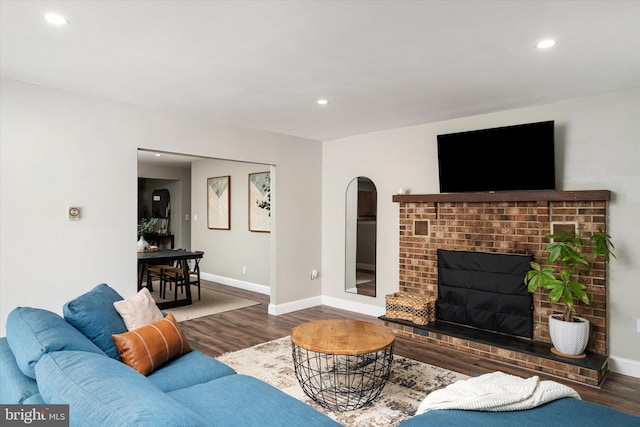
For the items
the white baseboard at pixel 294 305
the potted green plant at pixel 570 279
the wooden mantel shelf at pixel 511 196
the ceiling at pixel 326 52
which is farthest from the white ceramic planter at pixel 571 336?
the white baseboard at pixel 294 305

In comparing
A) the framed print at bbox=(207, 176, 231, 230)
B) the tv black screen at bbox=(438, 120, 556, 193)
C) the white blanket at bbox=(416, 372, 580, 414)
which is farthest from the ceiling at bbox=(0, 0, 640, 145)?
the framed print at bbox=(207, 176, 231, 230)

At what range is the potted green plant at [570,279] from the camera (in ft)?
10.9

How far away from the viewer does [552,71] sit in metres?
2.95

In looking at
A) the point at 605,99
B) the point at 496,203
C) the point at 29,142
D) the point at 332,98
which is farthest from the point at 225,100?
the point at 605,99

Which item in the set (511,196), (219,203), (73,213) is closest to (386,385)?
(511,196)

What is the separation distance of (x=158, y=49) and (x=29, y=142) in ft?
5.20

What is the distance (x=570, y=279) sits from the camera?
3.61 m

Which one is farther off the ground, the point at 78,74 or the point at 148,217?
the point at 78,74

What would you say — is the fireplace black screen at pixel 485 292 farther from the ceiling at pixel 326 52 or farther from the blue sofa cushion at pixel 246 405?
the blue sofa cushion at pixel 246 405

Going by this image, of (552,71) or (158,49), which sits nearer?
(158,49)

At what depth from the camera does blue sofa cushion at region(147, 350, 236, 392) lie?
6.78ft

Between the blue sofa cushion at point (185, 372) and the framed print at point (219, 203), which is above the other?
the framed print at point (219, 203)

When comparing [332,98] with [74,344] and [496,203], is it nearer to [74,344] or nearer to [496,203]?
[496,203]

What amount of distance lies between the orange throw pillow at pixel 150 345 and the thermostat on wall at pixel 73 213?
5.65 feet
